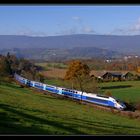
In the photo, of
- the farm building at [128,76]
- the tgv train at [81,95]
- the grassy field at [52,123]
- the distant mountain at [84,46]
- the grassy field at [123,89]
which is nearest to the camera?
the grassy field at [52,123]

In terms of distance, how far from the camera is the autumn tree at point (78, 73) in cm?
1942

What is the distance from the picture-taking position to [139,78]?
76.7 ft

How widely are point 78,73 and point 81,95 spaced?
15.4ft

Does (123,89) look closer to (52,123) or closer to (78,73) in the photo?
(78,73)

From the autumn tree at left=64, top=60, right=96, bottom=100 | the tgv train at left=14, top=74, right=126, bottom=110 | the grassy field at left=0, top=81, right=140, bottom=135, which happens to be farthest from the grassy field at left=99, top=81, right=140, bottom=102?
the grassy field at left=0, top=81, right=140, bottom=135

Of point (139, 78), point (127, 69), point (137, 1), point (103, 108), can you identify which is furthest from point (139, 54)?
point (137, 1)

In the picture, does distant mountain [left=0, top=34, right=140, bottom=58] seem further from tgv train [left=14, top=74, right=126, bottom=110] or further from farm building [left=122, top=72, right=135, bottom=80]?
tgv train [left=14, top=74, right=126, bottom=110]

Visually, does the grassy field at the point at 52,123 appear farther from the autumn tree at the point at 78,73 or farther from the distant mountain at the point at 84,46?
the autumn tree at the point at 78,73

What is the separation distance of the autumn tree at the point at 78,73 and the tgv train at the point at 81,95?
88.9 inches

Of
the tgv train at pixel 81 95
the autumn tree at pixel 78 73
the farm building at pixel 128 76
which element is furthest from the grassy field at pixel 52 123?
the farm building at pixel 128 76

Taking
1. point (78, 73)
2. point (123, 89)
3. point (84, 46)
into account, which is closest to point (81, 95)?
point (78, 73)
